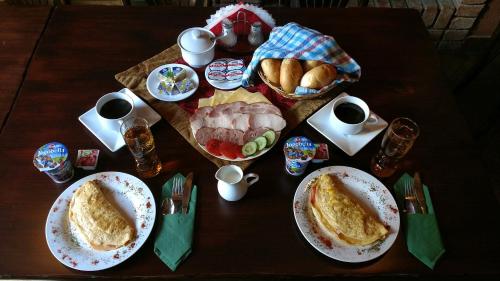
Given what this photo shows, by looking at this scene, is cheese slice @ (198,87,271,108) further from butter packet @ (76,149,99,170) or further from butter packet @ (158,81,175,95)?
butter packet @ (76,149,99,170)

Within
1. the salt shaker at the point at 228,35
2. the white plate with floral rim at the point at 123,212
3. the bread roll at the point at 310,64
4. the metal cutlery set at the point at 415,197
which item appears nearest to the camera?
the white plate with floral rim at the point at 123,212

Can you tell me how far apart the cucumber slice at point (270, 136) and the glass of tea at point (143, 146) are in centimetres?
33

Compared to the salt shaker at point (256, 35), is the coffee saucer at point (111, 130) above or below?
below

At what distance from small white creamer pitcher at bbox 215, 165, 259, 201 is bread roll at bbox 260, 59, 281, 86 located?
0.38 m

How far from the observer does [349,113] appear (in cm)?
119

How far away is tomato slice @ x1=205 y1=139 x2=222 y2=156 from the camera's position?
111 cm

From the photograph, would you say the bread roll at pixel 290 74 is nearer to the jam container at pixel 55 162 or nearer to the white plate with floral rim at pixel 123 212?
the white plate with floral rim at pixel 123 212

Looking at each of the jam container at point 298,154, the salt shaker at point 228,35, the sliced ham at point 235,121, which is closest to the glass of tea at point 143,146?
the sliced ham at point 235,121

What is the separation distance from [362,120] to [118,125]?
0.77 metres

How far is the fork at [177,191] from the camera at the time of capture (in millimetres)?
1032

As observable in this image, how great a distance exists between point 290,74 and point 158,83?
1.53 feet

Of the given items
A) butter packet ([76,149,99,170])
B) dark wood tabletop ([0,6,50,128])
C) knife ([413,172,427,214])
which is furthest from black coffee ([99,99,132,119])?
knife ([413,172,427,214])

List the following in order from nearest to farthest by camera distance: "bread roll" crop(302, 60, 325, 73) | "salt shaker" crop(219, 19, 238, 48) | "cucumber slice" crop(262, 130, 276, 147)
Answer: "cucumber slice" crop(262, 130, 276, 147) → "bread roll" crop(302, 60, 325, 73) → "salt shaker" crop(219, 19, 238, 48)

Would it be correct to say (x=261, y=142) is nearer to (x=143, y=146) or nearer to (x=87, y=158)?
(x=143, y=146)
